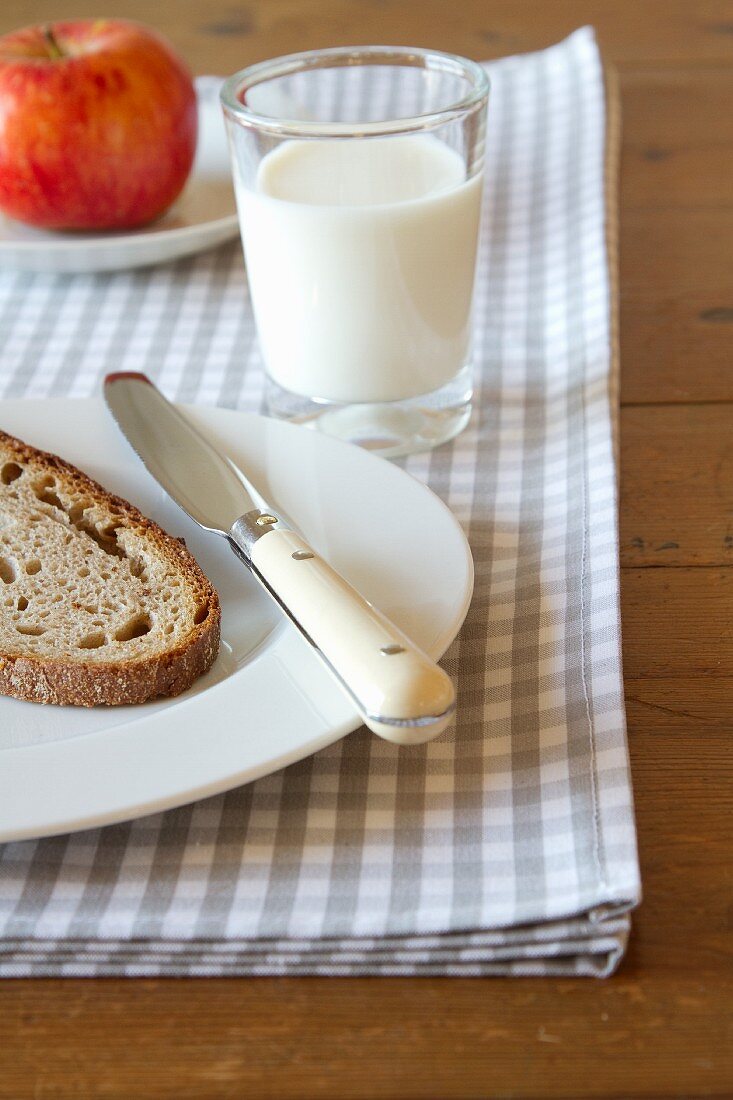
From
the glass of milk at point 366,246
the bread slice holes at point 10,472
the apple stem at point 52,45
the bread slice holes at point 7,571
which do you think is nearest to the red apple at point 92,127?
the apple stem at point 52,45

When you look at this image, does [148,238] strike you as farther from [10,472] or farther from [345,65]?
[10,472]

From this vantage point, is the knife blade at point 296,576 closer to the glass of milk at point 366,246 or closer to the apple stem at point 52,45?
the glass of milk at point 366,246

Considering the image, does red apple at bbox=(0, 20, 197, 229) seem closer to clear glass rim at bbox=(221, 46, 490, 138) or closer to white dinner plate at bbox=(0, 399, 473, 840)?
clear glass rim at bbox=(221, 46, 490, 138)

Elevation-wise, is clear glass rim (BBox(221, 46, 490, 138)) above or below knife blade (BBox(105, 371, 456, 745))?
above

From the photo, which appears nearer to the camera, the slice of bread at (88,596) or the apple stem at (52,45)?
the slice of bread at (88,596)

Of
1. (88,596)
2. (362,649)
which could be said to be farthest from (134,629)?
(362,649)

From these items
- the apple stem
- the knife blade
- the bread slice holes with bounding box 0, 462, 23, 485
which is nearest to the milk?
the knife blade

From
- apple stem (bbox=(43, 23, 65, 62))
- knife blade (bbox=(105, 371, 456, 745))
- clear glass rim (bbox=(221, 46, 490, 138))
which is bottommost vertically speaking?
knife blade (bbox=(105, 371, 456, 745))
